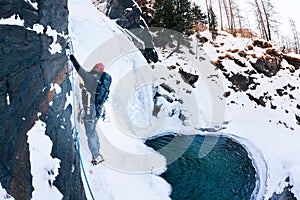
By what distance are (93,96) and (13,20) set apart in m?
2.88

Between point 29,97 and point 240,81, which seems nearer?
point 29,97

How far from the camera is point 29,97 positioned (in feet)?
11.6

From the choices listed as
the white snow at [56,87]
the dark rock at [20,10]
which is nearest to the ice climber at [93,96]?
the white snow at [56,87]

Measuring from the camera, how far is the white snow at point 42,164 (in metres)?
3.31

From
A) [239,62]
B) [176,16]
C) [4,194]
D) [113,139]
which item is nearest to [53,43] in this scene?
[4,194]

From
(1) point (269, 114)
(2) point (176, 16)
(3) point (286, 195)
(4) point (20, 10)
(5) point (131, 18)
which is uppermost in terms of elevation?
(2) point (176, 16)

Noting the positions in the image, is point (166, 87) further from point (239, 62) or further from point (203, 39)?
point (203, 39)

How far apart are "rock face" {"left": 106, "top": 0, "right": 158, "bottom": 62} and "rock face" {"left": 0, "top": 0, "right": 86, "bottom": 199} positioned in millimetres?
13287

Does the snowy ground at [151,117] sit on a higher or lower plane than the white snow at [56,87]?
lower

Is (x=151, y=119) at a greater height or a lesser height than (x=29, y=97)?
lesser

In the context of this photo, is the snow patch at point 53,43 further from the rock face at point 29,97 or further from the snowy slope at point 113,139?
the snowy slope at point 113,139

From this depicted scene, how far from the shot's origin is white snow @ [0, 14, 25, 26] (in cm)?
333

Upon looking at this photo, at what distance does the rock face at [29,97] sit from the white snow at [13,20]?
0.15ft

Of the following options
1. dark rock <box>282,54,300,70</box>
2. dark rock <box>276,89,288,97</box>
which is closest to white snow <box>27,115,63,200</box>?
dark rock <box>276,89,288,97</box>
